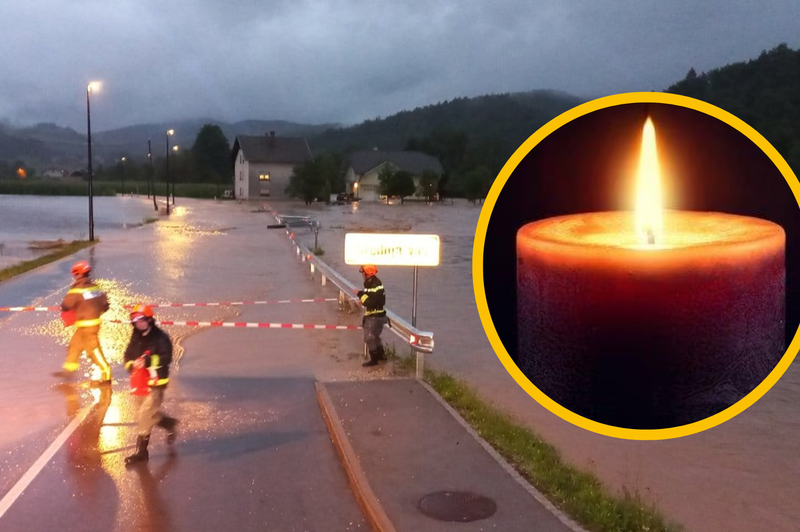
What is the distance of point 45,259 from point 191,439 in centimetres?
1958

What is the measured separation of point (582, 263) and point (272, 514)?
16.9 ft

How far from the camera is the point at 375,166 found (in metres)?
99.4

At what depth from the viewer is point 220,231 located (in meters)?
38.8

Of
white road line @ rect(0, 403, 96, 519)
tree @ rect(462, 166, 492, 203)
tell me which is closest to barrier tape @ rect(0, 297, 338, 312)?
tree @ rect(462, 166, 492, 203)

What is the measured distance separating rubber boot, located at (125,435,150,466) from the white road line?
768 millimetres

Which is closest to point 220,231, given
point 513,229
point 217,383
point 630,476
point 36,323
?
point 36,323

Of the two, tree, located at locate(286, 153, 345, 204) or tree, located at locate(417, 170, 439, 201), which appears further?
tree, located at locate(417, 170, 439, 201)

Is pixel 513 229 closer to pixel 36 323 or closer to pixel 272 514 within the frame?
pixel 272 514

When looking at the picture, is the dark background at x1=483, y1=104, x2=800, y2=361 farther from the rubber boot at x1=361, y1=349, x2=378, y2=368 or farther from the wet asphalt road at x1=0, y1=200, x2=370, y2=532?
the rubber boot at x1=361, y1=349, x2=378, y2=368

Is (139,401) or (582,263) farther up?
(582,263)

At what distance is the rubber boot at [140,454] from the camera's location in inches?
263

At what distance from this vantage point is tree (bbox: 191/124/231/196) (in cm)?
13950

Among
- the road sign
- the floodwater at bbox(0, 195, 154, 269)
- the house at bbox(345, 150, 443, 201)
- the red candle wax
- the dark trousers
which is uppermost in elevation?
the house at bbox(345, 150, 443, 201)

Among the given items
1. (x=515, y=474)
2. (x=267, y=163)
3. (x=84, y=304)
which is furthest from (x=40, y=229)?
(x=267, y=163)
